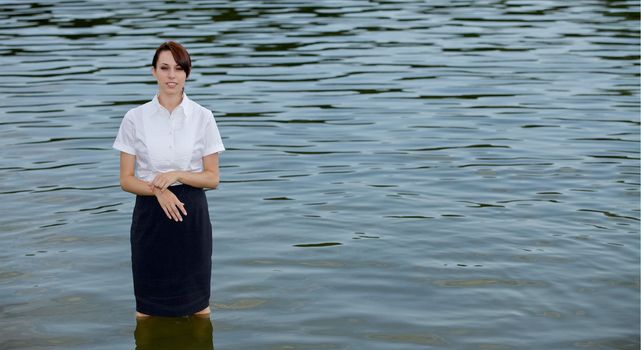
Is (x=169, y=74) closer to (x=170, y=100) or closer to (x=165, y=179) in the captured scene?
(x=170, y=100)

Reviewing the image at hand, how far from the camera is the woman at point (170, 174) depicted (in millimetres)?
7316

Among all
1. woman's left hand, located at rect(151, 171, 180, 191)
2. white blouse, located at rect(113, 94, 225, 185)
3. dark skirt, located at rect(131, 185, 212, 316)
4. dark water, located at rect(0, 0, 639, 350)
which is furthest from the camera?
dark water, located at rect(0, 0, 639, 350)

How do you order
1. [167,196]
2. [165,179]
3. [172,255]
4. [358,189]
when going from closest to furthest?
1. [165,179]
2. [167,196]
3. [172,255]
4. [358,189]

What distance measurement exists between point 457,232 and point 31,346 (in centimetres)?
422

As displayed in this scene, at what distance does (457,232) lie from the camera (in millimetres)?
10820

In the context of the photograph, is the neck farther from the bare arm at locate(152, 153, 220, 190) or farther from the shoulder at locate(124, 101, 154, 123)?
the bare arm at locate(152, 153, 220, 190)

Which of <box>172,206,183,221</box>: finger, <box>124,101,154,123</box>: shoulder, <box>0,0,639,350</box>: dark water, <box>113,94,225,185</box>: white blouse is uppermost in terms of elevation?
<box>124,101,154,123</box>: shoulder

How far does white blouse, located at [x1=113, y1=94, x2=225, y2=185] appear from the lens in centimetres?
731

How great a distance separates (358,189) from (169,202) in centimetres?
528

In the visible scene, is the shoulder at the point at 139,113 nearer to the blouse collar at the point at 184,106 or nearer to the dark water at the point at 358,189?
the blouse collar at the point at 184,106

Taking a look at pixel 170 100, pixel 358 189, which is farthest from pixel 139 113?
pixel 358 189

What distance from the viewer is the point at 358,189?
40.9ft

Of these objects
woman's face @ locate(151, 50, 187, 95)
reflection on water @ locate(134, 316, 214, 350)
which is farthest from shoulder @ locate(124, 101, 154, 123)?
reflection on water @ locate(134, 316, 214, 350)

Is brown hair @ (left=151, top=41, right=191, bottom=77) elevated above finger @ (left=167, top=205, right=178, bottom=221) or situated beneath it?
elevated above
